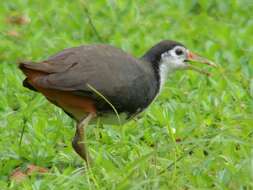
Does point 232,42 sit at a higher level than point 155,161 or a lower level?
lower

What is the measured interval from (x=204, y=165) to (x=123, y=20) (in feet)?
13.3

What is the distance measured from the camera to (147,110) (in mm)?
7777

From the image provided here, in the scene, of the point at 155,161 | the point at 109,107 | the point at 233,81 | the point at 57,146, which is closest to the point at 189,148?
the point at 155,161

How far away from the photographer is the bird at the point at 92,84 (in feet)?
21.4

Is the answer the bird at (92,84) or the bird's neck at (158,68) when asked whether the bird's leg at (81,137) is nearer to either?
the bird at (92,84)

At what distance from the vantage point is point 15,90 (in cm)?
816

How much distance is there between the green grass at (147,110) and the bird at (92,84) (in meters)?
0.21

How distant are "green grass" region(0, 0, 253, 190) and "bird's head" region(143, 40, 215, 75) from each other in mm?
384

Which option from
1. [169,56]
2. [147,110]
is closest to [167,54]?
[169,56]

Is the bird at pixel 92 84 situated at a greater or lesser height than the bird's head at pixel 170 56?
greater

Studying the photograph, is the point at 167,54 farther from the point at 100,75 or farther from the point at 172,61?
the point at 100,75

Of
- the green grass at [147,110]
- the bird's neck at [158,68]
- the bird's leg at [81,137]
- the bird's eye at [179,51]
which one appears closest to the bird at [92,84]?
the bird's leg at [81,137]

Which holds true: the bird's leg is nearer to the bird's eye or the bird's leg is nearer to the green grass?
the green grass

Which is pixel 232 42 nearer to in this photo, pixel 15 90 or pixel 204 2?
pixel 204 2
